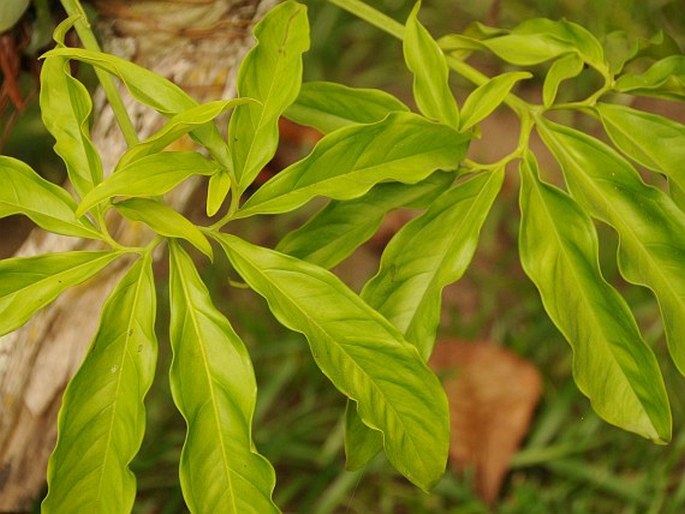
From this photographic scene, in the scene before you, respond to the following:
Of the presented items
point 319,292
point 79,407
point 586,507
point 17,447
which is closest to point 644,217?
point 319,292

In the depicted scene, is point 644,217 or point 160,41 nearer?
point 644,217

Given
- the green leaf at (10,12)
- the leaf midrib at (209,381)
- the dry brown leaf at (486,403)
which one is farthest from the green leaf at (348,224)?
the dry brown leaf at (486,403)

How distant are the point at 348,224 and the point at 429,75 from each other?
0.13 m

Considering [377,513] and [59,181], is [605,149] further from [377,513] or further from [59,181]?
[59,181]

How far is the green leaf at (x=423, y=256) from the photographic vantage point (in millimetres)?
763

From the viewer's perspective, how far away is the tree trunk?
96 centimetres

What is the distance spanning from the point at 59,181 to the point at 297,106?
792mm

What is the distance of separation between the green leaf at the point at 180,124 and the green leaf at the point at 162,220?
0.10ft

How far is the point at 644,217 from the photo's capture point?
2.48 ft

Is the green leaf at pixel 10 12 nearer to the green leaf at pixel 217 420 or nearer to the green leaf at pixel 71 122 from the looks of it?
the green leaf at pixel 71 122

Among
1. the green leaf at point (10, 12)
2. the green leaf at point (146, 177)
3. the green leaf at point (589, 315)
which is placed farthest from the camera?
the green leaf at point (10, 12)

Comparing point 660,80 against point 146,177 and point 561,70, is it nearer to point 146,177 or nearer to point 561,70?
point 561,70

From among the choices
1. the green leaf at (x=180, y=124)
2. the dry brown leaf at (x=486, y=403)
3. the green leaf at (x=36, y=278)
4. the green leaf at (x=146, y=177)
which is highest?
the green leaf at (x=180, y=124)

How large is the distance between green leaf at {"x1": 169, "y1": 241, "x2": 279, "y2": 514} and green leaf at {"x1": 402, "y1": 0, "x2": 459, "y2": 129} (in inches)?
9.1
